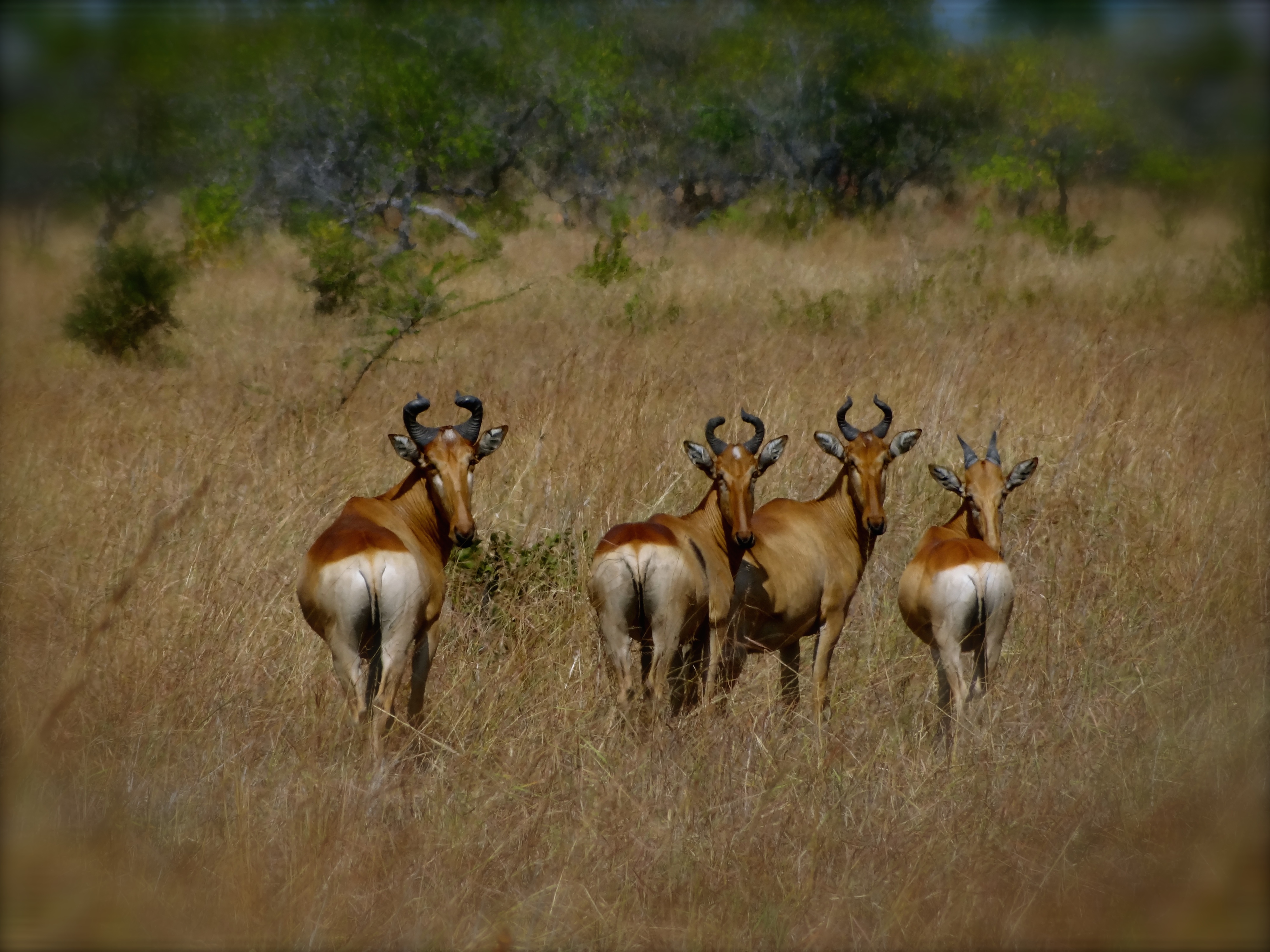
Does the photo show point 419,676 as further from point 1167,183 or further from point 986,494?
point 1167,183

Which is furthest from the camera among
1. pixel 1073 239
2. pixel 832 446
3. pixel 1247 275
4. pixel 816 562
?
pixel 1073 239

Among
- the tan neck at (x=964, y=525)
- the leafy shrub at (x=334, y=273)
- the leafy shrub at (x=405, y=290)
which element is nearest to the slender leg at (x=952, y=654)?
the tan neck at (x=964, y=525)

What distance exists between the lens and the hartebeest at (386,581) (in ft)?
17.1

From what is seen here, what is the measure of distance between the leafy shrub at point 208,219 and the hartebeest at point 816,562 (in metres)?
14.2

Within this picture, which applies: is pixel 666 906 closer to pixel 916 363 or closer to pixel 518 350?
pixel 916 363

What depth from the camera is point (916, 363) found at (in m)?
11.2

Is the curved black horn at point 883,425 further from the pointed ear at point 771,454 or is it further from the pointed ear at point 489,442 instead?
the pointed ear at point 489,442

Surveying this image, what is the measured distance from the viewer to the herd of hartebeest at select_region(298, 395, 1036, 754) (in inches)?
209

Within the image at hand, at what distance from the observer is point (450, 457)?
19.9ft

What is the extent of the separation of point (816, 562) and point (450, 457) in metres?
2.00

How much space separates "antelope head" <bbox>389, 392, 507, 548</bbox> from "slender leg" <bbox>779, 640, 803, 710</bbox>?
180cm

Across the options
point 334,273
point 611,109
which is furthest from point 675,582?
point 611,109

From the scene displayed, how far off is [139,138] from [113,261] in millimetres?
1540

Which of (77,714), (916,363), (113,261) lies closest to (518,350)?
(916,363)
